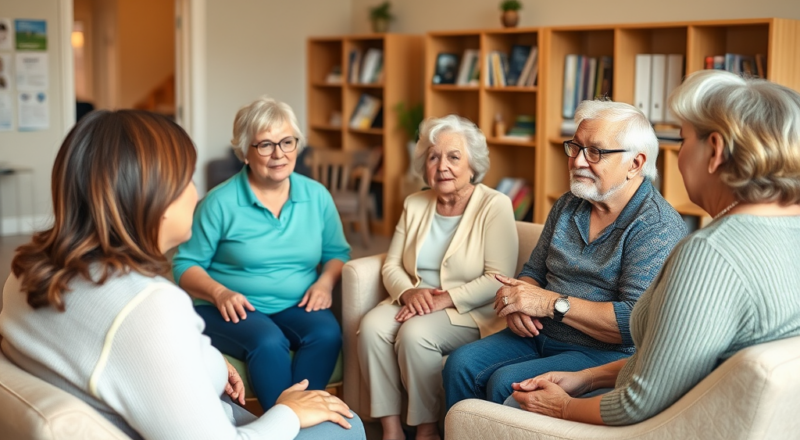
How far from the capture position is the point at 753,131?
1.53 meters

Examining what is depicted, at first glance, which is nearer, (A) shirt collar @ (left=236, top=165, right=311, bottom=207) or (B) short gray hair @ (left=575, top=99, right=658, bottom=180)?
(B) short gray hair @ (left=575, top=99, right=658, bottom=180)

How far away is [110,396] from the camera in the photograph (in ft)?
A: 4.58

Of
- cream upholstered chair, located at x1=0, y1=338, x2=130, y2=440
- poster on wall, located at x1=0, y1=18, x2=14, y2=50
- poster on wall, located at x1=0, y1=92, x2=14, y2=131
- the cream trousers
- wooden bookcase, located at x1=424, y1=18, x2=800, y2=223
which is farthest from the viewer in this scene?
poster on wall, located at x1=0, y1=92, x2=14, y2=131

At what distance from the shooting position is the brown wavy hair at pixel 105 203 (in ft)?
4.71

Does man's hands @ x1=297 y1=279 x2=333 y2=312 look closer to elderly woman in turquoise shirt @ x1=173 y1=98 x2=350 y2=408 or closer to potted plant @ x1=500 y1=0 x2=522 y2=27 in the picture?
elderly woman in turquoise shirt @ x1=173 y1=98 x2=350 y2=408

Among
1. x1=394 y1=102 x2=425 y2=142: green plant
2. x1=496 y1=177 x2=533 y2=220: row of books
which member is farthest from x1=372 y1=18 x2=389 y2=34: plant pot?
x1=496 y1=177 x2=533 y2=220: row of books

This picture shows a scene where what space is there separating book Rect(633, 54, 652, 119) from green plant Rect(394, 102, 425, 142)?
6.84 ft

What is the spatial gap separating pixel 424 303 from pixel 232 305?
65 cm

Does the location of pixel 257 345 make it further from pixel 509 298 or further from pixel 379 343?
pixel 509 298

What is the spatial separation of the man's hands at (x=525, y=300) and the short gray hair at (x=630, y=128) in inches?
18.1

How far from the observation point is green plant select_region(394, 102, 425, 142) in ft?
22.7

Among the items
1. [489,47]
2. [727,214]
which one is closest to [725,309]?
[727,214]

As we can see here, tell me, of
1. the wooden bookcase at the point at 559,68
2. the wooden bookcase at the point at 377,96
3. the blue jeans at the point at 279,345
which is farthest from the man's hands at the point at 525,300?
the wooden bookcase at the point at 377,96

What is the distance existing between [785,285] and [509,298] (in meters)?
1.01
